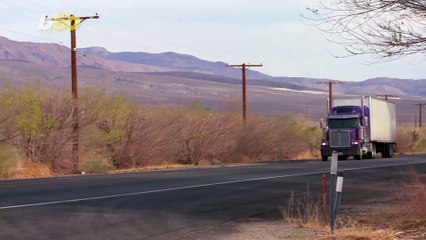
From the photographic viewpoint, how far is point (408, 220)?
14156mm

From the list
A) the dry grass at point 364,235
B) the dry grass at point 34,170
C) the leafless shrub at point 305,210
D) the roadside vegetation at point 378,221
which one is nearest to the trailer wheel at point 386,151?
the dry grass at point 34,170

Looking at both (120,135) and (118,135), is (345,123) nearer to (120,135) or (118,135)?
(120,135)

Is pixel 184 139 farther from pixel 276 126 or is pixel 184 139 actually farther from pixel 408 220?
pixel 408 220

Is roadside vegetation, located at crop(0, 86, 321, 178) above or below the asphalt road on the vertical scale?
above

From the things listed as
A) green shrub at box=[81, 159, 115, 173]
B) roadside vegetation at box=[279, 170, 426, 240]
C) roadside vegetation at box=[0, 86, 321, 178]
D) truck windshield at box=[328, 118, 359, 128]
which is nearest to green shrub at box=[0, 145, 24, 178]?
roadside vegetation at box=[0, 86, 321, 178]

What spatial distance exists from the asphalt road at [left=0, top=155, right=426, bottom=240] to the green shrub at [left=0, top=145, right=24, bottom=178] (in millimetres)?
7100

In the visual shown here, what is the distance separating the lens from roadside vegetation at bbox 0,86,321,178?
35250 mm

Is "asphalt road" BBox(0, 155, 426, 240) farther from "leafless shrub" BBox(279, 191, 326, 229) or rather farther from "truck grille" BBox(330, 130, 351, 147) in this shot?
"truck grille" BBox(330, 130, 351, 147)

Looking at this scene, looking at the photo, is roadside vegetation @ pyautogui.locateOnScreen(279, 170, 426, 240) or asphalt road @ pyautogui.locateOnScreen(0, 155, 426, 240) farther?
asphalt road @ pyautogui.locateOnScreen(0, 155, 426, 240)

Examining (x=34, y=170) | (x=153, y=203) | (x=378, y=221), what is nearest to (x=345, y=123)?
(x=34, y=170)

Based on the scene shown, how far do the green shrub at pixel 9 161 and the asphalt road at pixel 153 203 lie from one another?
7100 mm

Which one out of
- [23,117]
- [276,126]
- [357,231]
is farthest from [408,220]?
[276,126]

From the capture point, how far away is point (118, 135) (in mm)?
41438

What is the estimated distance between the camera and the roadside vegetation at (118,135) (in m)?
35.2
